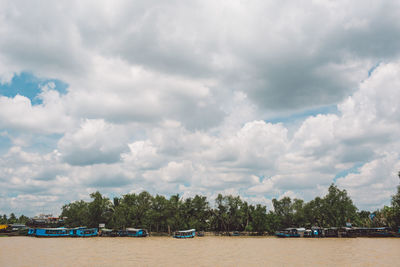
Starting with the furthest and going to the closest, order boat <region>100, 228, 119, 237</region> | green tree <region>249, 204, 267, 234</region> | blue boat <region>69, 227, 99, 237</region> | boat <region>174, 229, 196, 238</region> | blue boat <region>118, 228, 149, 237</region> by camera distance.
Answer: green tree <region>249, 204, 267, 234</region> < boat <region>100, 228, 119, 237</region> < blue boat <region>118, 228, 149, 237</region> < boat <region>174, 229, 196, 238</region> < blue boat <region>69, 227, 99, 237</region>

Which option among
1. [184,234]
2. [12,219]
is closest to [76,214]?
[184,234]

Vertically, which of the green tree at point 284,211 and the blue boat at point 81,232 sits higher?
the green tree at point 284,211

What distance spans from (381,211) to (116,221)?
8994cm

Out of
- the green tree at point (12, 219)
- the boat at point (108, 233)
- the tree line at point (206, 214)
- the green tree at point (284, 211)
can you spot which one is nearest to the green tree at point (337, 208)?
the tree line at point (206, 214)

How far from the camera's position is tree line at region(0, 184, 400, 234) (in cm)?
9569

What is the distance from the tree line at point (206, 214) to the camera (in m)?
95.7

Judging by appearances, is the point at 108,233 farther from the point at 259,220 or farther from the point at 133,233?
the point at 259,220

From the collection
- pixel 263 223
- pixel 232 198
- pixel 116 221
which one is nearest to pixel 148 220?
pixel 116 221

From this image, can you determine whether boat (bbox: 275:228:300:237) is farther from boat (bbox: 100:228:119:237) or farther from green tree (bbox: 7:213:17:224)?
green tree (bbox: 7:213:17:224)

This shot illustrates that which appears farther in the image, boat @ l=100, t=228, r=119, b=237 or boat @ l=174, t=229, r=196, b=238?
boat @ l=100, t=228, r=119, b=237

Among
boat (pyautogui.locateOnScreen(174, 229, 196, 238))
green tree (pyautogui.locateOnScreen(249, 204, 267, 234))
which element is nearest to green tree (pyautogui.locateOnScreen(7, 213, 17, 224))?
boat (pyautogui.locateOnScreen(174, 229, 196, 238))

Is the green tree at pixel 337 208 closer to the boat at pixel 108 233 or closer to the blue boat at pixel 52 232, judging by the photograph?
the boat at pixel 108 233

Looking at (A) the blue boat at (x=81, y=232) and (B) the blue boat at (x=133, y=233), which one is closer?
(A) the blue boat at (x=81, y=232)

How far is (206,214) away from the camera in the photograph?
105m
